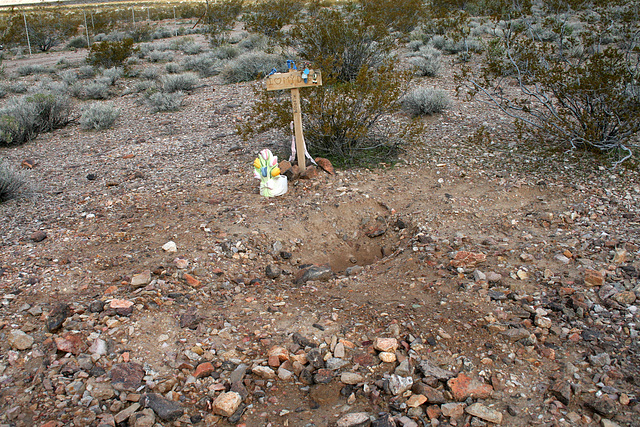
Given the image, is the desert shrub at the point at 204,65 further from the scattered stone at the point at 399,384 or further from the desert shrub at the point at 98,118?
the scattered stone at the point at 399,384

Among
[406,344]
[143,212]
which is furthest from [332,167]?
[406,344]

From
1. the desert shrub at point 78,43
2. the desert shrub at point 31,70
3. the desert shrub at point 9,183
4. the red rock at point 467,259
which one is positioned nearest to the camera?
the red rock at point 467,259

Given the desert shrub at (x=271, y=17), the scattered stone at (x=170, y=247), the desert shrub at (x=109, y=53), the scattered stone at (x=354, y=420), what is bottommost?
the scattered stone at (x=354, y=420)

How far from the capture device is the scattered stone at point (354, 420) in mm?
2420

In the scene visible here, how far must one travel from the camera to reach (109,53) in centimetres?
1383

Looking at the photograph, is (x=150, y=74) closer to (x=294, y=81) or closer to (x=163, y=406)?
(x=294, y=81)

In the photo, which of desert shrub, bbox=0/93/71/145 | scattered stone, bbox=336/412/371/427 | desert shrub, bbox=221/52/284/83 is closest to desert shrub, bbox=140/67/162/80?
desert shrub, bbox=221/52/284/83

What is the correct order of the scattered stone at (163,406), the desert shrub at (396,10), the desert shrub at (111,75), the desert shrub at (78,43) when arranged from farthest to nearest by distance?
1. the desert shrub at (78,43)
2. the desert shrub at (396,10)
3. the desert shrub at (111,75)
4. the scattered stone at (163,406)

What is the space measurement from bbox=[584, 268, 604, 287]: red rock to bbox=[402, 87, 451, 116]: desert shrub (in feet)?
15.1

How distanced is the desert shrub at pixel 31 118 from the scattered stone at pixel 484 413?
8.05 m

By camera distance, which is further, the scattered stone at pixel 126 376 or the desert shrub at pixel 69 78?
the desert shrub at pixel 69 78

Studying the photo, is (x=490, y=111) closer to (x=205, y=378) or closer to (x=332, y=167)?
(x=332, y=167)

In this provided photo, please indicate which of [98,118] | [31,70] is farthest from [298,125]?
[31,70]

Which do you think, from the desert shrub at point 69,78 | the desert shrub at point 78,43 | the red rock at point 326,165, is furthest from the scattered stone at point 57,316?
the desert shrub at point 78,43
